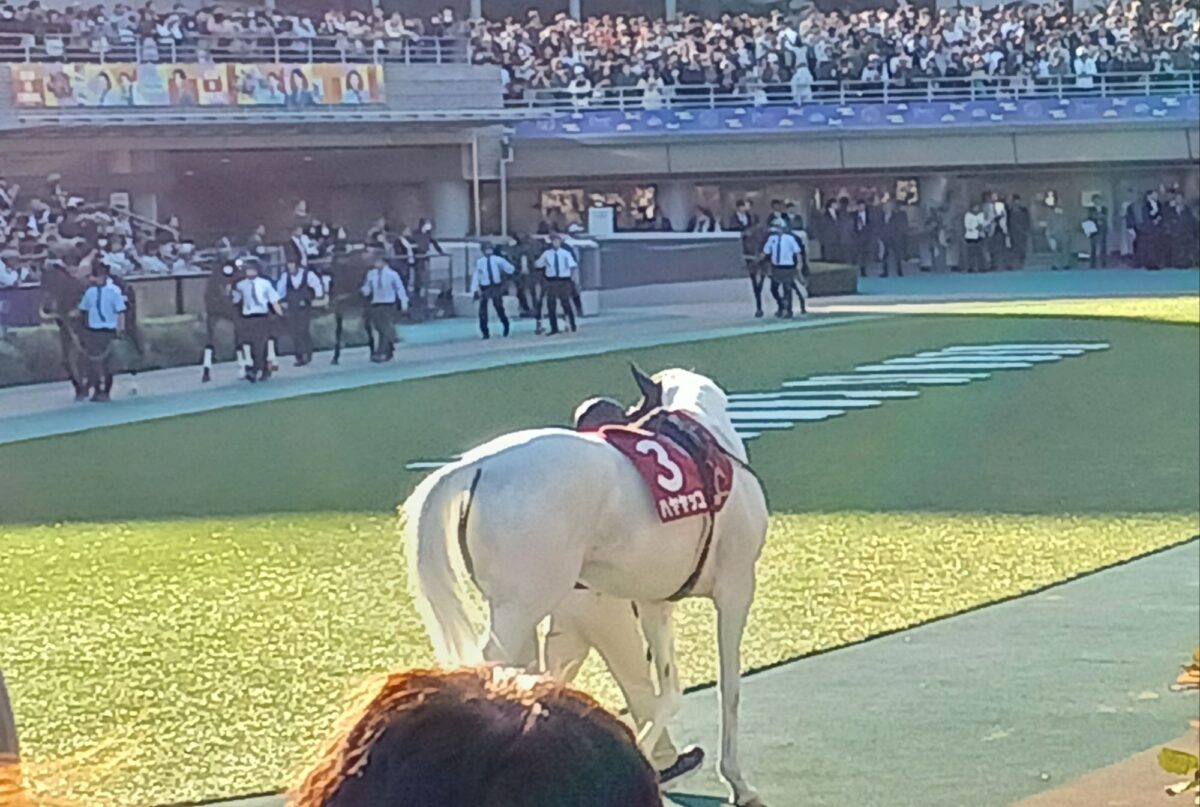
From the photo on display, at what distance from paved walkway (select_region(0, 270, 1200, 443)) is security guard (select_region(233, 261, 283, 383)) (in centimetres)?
12

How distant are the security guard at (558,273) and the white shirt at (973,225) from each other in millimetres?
6071

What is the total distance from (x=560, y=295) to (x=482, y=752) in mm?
14418

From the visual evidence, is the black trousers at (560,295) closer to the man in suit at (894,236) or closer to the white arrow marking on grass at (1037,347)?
the white arrow marking on grass at (1037,347)

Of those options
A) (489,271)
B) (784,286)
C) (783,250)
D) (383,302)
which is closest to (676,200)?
(783,250)

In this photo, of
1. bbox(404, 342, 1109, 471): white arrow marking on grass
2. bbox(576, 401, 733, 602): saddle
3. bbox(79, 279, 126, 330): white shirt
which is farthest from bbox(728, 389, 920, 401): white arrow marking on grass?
bbox(576, 401, 733, 602): saddle

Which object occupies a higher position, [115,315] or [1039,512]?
[115,315]

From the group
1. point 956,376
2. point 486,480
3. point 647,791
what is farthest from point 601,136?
point 647,791

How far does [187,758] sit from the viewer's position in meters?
5.16

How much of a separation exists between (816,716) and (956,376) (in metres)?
9.26

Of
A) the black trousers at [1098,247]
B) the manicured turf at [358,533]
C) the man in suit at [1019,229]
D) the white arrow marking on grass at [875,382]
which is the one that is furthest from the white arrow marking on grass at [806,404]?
the black trousers at [1098,247]

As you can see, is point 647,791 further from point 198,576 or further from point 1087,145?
point 1087,145

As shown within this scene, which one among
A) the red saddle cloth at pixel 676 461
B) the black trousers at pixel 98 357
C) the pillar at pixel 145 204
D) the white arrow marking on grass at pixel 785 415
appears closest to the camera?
the red saddle cloth at pixel 676 461

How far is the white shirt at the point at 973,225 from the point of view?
20859 millimetres

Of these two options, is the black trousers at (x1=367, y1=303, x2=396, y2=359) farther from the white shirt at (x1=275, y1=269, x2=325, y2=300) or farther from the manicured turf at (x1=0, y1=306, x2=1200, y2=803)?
the white shirt at (x1=275, y1=269, x2=325, y2=300)
